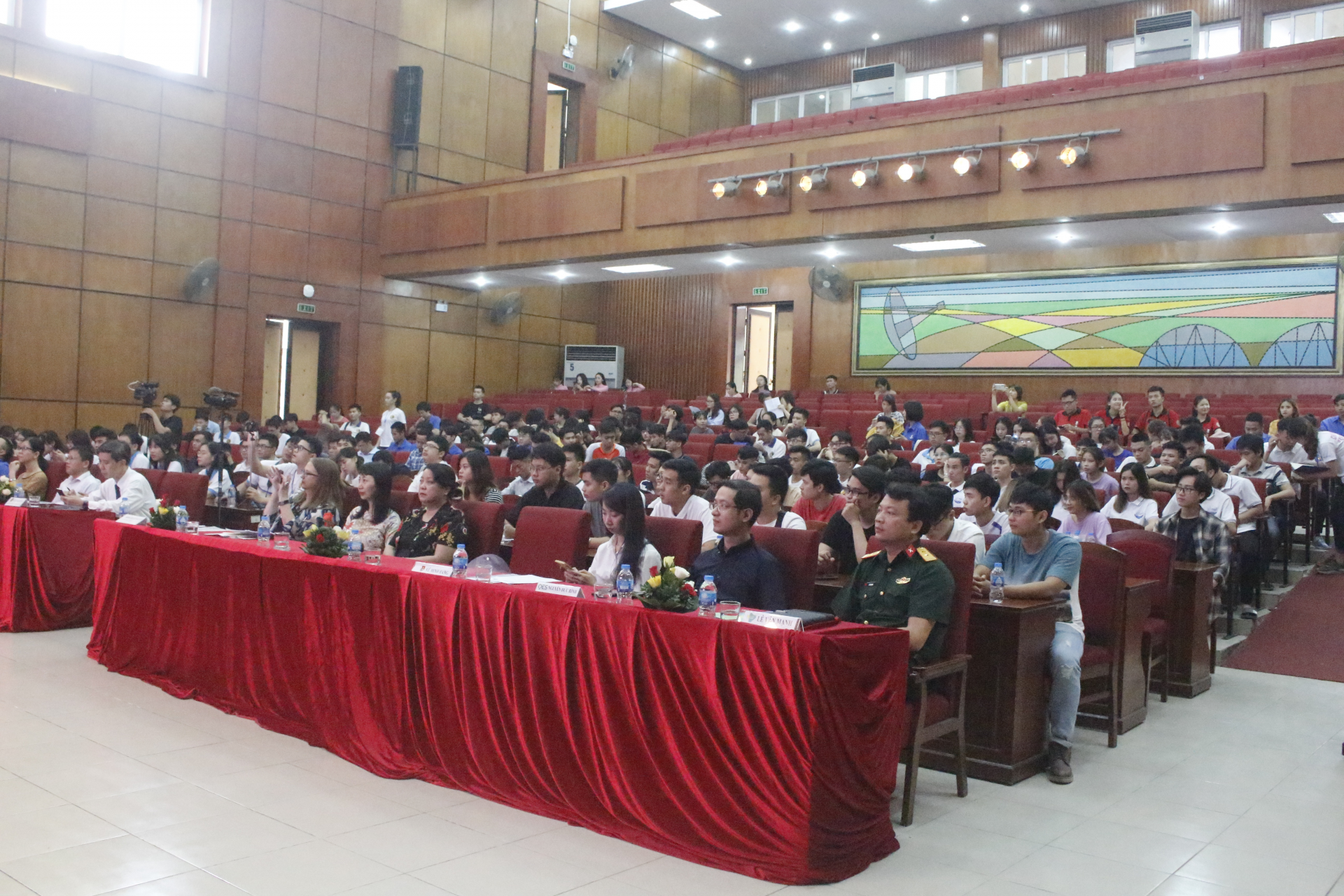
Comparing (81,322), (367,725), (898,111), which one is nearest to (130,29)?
(81,322)

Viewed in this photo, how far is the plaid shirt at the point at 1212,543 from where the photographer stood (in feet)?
17.9

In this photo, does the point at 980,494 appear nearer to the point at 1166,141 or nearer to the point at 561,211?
the point at 1166,141

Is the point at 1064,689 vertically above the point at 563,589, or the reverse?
the point at 563,589

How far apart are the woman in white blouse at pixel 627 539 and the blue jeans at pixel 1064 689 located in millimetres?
1431

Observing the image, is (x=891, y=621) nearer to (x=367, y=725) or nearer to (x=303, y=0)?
(x=367, y=725)

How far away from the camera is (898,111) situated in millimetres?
11609

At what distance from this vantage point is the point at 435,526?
4574 millimetres

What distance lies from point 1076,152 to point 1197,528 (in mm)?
4285

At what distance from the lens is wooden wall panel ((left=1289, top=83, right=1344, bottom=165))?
7836 millimetres

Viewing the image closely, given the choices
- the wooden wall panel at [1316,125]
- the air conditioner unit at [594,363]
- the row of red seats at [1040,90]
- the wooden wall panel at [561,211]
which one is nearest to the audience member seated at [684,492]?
the wooden wall panel at [1316,125]

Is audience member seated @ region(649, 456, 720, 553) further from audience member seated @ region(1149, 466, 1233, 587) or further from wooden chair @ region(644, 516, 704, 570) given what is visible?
audience member seated @ region(1149, 466, 1233, 587)

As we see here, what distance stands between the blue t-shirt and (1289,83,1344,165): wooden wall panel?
5472 millimetres

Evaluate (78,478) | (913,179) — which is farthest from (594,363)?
(78,478)

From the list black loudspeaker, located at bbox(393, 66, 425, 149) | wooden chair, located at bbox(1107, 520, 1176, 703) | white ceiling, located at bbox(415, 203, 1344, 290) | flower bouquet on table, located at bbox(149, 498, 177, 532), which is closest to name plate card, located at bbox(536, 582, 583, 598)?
flower bouquet on table, located at bbox(149, 498, 177, 532)
